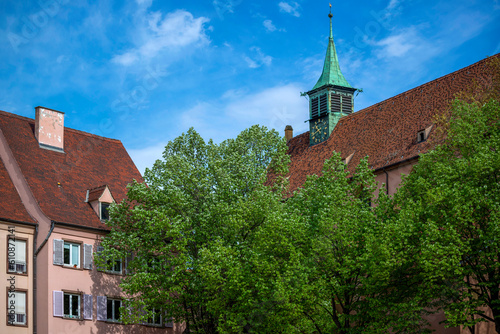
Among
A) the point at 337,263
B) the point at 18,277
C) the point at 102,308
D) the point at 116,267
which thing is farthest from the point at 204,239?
the point at 18,277

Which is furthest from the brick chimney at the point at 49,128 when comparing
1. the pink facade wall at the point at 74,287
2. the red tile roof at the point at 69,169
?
the pink facade wall at the point at 74,287

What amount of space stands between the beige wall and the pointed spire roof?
2596cm

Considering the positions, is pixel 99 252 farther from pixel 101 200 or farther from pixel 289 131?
pixel 289 131

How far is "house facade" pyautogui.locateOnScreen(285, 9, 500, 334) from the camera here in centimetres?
4566

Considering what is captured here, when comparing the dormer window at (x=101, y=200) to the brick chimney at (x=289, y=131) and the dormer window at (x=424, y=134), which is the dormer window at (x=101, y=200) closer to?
the dormer window at (x=424, y=134)

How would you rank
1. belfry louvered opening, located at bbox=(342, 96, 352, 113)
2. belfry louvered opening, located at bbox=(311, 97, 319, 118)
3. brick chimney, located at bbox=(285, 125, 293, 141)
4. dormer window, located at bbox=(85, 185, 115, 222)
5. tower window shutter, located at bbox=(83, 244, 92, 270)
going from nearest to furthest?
tower window shutter, located at bbox=(83, 244, 92, 270) < dormer window, located at bbox=(85, 185, 115, 222) < belfry louvered opening, located at bbox=(342, 96, 352, 113) < belfry louvered opening, located at bbox=(311, 97, 319, 118) < brick chimney, located at bbox=(285, 125, 293, 141)

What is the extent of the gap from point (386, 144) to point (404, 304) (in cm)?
1735

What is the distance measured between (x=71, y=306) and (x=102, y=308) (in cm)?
179

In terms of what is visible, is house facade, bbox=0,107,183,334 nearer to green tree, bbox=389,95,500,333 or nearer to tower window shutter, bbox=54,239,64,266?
tower window shutter, bbox=54,239,64,266

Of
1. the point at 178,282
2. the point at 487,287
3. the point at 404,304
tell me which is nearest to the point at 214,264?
the point at 178,282

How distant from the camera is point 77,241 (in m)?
41.6

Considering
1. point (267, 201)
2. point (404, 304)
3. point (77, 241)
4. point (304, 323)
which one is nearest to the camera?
point (404, 304)

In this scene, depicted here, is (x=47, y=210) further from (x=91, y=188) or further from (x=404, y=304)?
(x=404, y=304)

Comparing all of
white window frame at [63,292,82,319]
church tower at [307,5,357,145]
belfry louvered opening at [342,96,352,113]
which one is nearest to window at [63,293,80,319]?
white window frame at [63,292,82,319]
